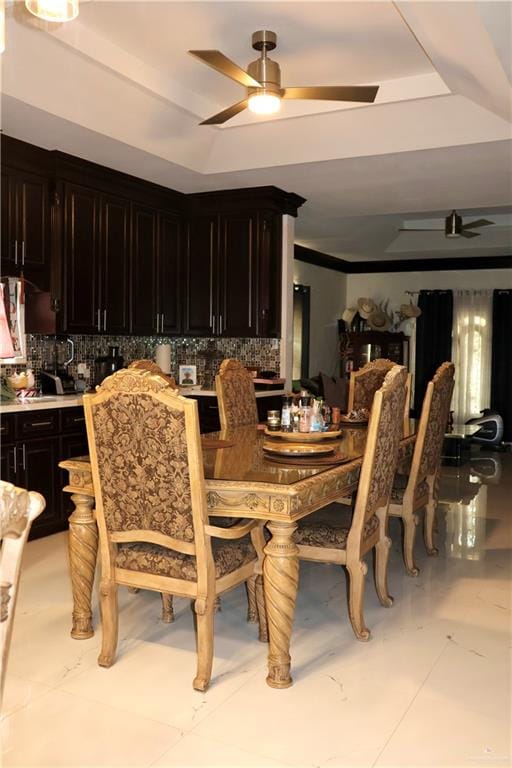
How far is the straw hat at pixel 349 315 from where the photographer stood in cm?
1083

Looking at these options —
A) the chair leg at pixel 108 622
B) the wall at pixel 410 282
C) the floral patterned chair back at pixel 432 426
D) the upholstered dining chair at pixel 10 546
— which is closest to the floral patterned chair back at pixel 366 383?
the floral patterned chair back at pixel 432 426

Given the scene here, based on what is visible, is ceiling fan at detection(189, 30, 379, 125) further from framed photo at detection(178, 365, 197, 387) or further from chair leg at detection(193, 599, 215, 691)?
framed photo at detection(178, 365, 197, 387)

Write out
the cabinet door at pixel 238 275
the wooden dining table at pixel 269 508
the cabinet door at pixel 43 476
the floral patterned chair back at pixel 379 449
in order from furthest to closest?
the cabinet door at pixel 238 275
the cabinet door at pixel 43 476
the floral patterned chair back at pixel 379 449
the wooden dining table at pixel 269 508

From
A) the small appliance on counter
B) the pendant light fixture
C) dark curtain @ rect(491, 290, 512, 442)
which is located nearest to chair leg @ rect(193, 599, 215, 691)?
the pendant light fixture

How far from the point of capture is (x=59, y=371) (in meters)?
5.56

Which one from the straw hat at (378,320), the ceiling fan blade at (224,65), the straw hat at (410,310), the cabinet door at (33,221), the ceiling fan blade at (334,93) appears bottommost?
the straw hat at (378,320)

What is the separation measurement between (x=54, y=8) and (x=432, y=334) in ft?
29.1

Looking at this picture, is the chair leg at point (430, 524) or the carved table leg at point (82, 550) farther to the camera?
the chair leg at point (430, 524)

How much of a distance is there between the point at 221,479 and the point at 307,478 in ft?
1.07

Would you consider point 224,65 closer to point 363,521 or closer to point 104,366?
point 363,521

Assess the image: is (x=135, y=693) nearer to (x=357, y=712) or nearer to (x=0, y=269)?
(x=357, y=712)

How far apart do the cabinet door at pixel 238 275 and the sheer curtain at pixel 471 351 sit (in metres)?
5.16

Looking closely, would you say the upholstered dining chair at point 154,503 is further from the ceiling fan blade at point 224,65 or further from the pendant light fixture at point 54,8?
the ceiling fan blade at point 224,65

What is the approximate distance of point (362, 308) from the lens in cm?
1069
